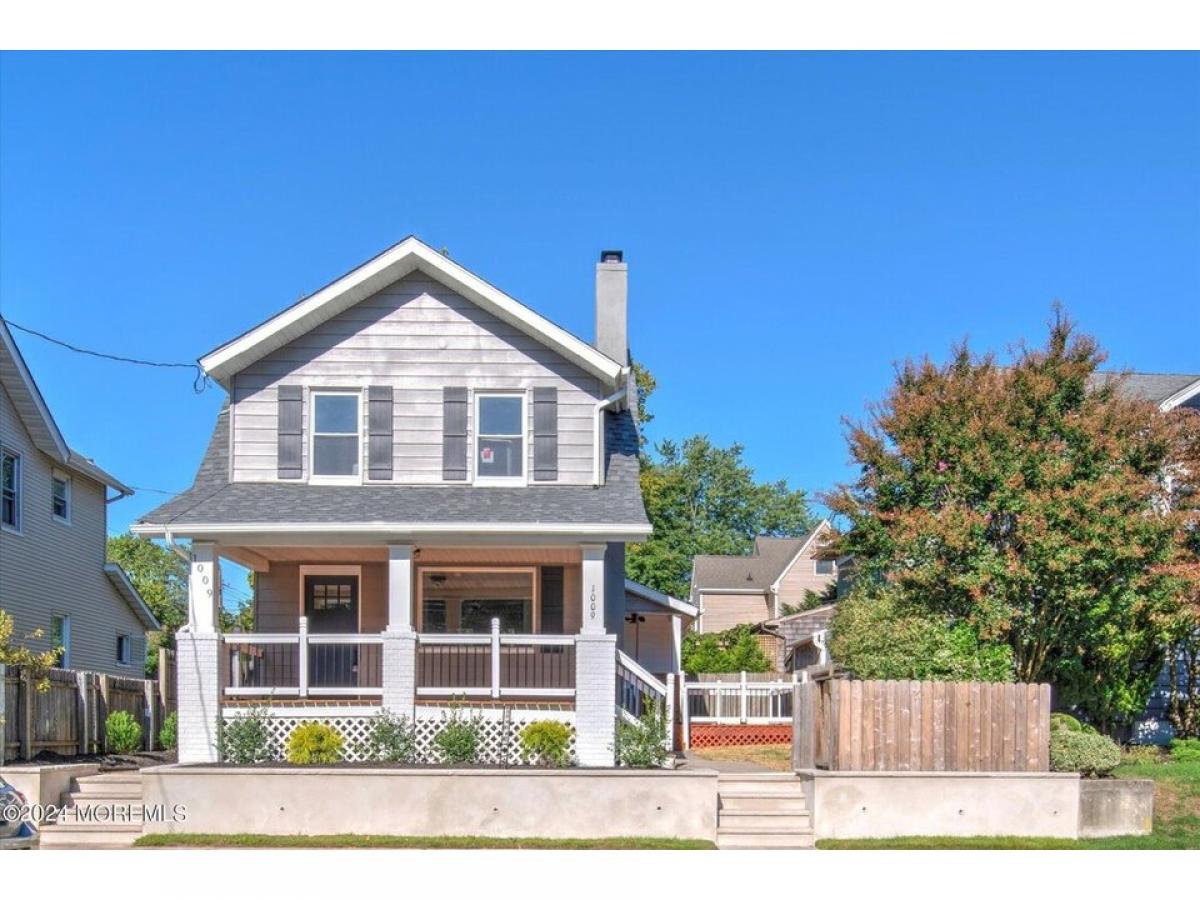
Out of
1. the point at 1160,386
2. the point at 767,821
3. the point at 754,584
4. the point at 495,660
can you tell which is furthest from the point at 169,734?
the point at 754,584

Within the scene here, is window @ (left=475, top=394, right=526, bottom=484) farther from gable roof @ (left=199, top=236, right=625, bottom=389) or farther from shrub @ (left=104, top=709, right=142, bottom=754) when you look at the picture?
shrub @ (left=104, top=709, right=142, bottom=754)

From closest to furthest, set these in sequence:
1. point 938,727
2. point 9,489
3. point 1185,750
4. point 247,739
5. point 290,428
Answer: point 938,727 < point 247,739 < point 290,428 < point 1185,750 < point 9,489

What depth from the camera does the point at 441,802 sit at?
1717 centimetres

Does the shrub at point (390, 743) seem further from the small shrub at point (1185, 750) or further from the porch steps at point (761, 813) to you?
the small shrub at point (1185, 750)

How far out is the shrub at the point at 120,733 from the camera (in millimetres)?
23469

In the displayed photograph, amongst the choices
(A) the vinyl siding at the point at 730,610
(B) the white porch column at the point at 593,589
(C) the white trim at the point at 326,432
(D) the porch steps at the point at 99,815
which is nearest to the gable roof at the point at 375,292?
(C) the white trim at the point at 326,432

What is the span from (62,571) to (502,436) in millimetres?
13013

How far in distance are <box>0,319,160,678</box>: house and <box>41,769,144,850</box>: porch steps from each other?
29.0ft

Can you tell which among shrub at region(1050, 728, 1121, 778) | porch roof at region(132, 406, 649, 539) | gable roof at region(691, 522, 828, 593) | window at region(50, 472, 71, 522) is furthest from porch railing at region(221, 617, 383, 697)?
gable roof at region(691, 522, 828, 593)

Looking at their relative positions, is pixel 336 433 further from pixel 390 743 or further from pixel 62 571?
pixel 62 571

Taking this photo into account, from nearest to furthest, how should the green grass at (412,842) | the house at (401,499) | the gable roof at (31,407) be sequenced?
the green grass at (412,842) → the house at (401,499) → the gable roof at (31,407)

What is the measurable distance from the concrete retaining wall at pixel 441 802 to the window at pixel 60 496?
14.4m
